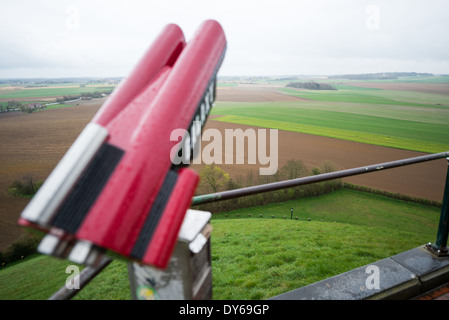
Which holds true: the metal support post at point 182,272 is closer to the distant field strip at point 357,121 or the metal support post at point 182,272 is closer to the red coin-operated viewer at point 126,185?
the red coin-operated viewer at point 126,185

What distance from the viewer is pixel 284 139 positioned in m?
40.9

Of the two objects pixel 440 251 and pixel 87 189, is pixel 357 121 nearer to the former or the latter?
pixel 440 251

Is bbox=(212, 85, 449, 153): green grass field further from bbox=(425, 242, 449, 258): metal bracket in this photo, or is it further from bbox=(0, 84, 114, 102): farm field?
bbox=(425, 242, 449, 258): metal bracket

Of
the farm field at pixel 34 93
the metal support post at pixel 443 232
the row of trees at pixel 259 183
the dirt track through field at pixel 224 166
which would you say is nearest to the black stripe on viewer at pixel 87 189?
the metal support post at pixel 443 232

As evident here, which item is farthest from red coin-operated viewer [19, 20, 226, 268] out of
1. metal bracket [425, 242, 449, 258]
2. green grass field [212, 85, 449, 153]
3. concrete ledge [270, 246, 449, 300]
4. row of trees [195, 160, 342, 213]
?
green grass field [212, 85, 449, 153]

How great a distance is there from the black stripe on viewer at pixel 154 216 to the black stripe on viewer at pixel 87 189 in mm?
157

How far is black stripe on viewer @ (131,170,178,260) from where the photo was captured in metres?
0.69

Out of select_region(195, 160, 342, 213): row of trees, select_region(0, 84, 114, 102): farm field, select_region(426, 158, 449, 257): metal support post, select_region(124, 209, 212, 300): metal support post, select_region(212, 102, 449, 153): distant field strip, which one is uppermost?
select_region(0, 84, 114, 102): farm field

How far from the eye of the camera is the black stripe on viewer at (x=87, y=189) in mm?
661

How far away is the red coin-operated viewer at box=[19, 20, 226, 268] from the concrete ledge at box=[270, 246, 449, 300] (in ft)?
3.85

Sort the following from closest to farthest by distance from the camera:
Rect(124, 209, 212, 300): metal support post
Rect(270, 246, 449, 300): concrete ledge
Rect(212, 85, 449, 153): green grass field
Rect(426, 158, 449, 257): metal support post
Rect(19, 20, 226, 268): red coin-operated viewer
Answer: Rect(19, 20, 226, 268): red coin-operated viewer, Rect(124, 209, 212, 300): metal support post, Rect(270, 246, 449, 300): concrete ledge, Rect(426, 158, 449, 257): metal support post, Rect(212, 85, 449, 153): green grass field

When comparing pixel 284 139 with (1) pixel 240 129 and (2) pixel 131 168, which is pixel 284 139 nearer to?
(1) pixel 240 129
